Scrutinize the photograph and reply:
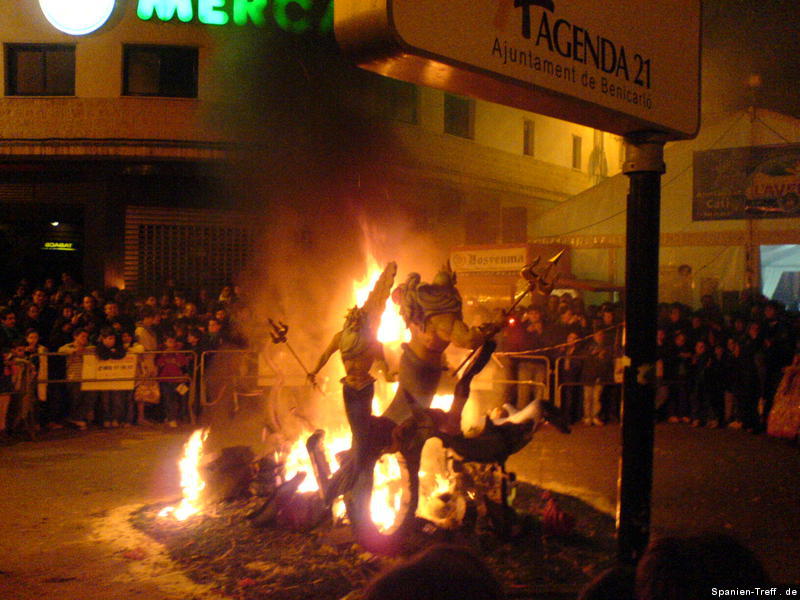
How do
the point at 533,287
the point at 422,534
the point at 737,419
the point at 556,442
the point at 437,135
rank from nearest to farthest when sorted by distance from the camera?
the point at 533,287
the point at 422,534
the point at 556,442
the point at 737,419
the point at 437,135

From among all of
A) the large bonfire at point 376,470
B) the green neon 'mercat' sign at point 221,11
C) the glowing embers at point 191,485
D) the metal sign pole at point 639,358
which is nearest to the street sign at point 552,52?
the metal sign pole at point 639,358

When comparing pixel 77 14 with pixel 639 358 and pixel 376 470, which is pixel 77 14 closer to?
pixel 376 470

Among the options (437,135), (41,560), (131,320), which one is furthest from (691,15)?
(437,135)

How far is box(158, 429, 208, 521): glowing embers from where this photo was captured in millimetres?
6572

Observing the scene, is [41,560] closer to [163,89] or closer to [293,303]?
[293,303]

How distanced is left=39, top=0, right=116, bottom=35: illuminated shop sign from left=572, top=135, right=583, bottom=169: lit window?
54.5 ft

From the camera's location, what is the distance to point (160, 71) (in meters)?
17.5

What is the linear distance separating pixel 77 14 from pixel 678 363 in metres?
14.3

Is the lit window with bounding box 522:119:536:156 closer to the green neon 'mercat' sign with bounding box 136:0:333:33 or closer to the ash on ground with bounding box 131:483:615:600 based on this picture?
the green neon 'mercat' sign with bounding box 136:0:333:33

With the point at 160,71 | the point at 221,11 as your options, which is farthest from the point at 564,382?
the point at 160,71

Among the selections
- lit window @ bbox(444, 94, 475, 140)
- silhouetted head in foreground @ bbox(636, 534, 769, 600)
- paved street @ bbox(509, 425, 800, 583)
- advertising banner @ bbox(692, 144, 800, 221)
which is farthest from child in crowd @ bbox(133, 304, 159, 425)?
lit window @ bbox(444, 94, 475, 140)

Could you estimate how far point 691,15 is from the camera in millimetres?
3824

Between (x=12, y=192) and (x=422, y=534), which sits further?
(x=12, y=192)

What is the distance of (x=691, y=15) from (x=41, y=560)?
17.9ft
